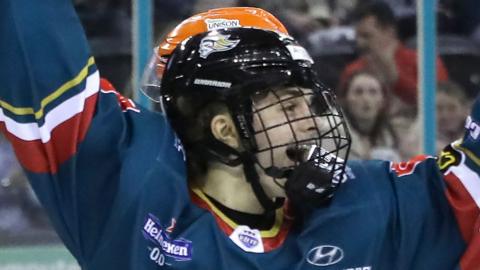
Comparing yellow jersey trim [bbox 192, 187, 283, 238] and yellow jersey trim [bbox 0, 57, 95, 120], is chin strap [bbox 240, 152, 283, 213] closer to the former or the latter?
yellow jersey trim [bbox 192, 187, 283, 238]

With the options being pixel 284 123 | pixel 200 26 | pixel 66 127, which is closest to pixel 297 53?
pixel 284 123

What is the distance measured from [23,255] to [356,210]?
1.45 m

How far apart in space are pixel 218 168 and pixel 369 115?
143cm

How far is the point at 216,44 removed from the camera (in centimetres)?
130

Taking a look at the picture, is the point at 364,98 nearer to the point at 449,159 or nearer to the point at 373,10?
the point at 373,10

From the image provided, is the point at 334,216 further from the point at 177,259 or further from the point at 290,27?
the point at 290,27

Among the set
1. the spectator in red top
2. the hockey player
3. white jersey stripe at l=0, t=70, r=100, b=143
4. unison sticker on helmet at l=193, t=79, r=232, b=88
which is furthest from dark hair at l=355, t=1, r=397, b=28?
white jersey stripe at l=0, t=70, r=100, b=143

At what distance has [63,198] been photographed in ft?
4.03

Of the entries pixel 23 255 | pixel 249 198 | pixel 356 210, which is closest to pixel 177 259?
pixel 249 198

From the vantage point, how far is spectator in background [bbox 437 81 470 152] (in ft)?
8.84

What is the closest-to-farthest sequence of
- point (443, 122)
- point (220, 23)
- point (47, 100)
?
point (47, 100) < point (220, 23) < point (443, 122)

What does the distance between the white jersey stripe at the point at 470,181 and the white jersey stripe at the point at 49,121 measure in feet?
1.52

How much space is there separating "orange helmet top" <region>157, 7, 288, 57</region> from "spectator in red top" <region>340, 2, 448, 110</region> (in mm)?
1252

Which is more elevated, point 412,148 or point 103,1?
point 103,1
